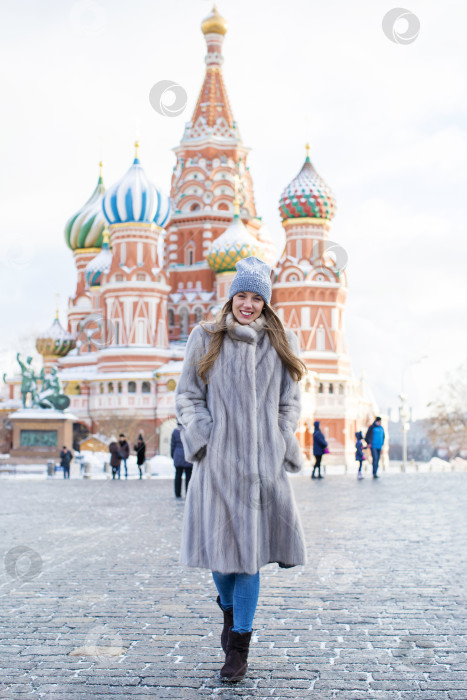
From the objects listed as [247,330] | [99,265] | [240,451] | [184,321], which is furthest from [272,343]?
[99,265]

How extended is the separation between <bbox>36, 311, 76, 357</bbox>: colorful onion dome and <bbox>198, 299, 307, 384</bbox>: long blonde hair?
2185 inches

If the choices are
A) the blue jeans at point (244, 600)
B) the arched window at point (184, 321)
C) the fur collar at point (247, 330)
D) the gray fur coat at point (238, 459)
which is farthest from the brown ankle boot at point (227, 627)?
the arched window at point (184, 321)

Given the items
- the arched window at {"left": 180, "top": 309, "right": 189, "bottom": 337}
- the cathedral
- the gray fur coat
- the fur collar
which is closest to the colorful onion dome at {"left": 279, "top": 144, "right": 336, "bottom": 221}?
the cathedral

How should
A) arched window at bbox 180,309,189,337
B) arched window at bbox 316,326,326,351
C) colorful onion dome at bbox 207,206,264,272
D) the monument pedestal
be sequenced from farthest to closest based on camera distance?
1. arched window at bbox 180,309,189,337
2. arched window at bbox 316,326,326,351
3. colorful onion dome at bbox 207,206,264,272
4. the monument pedestal

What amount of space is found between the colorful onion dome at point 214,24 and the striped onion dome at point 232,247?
14.1 metres

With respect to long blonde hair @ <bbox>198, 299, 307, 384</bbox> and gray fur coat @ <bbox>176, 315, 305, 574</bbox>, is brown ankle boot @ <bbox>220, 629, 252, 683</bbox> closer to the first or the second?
gray fur coat @ <bbox>176, 315, 305, 574</bbox>

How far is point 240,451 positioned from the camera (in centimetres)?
401

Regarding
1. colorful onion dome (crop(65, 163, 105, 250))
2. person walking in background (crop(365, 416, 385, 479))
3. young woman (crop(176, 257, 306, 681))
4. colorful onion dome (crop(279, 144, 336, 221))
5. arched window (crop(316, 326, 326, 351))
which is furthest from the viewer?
colorful onion dome (crop(65, 163, 105, 250))

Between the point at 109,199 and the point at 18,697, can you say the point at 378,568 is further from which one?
the point at 109,199

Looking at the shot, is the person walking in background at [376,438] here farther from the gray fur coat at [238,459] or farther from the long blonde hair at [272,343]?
the gray fur coat at [238,459]

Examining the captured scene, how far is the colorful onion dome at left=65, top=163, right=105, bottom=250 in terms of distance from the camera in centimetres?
6009

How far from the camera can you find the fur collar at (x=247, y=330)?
4139mm

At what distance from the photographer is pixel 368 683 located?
3.85 metres

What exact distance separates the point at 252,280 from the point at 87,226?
2255 inches
